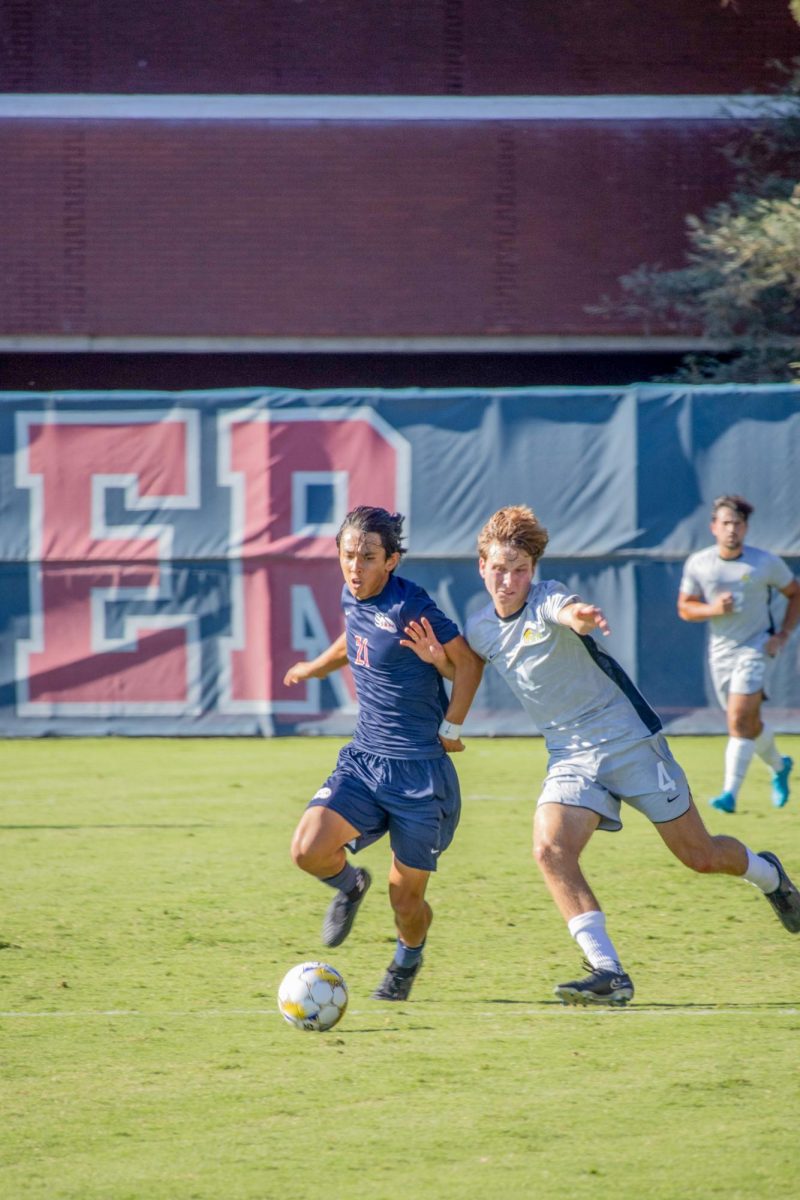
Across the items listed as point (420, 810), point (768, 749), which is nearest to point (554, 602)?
point (420, 810)

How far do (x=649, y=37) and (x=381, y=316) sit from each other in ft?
16.4

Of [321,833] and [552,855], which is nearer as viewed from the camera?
[552,855]

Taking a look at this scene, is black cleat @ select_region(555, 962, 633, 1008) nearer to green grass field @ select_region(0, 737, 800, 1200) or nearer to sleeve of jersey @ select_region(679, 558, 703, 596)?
green grass field @ select_region(0, 737, 800, 1200)

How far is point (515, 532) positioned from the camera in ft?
20.5

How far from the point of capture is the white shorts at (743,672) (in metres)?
11.3

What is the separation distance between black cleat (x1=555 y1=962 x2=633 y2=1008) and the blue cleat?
18.8 ft

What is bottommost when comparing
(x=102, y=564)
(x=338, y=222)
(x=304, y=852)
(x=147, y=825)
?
(x=147, y=825)

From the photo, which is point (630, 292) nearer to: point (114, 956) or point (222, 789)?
point (222, 789)

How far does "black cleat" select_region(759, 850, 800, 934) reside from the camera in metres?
6.88

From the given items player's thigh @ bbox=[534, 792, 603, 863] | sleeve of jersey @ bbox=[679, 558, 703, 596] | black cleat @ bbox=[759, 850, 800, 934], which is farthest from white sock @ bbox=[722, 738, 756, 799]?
player's thigh @ bbox=[534, 792, 603, 863]

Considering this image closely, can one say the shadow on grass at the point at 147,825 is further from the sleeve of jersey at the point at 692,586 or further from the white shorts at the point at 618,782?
the white shorts at the point at 618,782

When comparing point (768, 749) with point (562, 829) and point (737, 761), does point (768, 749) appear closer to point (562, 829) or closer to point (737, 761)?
point (737, 761)

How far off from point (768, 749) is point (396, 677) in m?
5.61

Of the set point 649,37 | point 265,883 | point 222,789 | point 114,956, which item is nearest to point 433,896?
point 265,883
